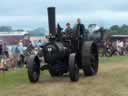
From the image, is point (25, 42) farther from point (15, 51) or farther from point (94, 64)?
point (94, 64)

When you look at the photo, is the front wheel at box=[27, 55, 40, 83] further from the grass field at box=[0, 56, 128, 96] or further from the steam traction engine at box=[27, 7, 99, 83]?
the grass field at box=[0, 56, 128, 96]

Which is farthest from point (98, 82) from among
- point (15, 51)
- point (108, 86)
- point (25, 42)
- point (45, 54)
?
point (25, 42)

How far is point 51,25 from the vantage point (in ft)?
53.6

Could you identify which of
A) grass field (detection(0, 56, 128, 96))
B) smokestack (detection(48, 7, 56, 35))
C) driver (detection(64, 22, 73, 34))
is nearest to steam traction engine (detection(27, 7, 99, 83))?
smokestack (detection(48, 7, 56, 35))

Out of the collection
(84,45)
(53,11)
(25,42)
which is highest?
(53,11)

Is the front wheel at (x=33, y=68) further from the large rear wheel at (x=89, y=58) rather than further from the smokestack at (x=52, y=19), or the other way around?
the large rear wheel at (x=89, y=58)

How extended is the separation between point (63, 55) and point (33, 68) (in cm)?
106

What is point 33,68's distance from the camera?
1573 centimetres

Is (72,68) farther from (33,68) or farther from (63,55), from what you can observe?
(33,68)

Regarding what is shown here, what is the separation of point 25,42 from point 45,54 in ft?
44.3

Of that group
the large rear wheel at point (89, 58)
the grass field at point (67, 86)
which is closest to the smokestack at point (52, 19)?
the large rear wheel at point (89, 58)

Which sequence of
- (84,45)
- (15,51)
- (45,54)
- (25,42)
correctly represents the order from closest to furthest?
(45,54)
(84,45)
(15,51)
(25,42)

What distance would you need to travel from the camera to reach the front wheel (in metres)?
15.5

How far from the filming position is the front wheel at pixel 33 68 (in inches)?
612
